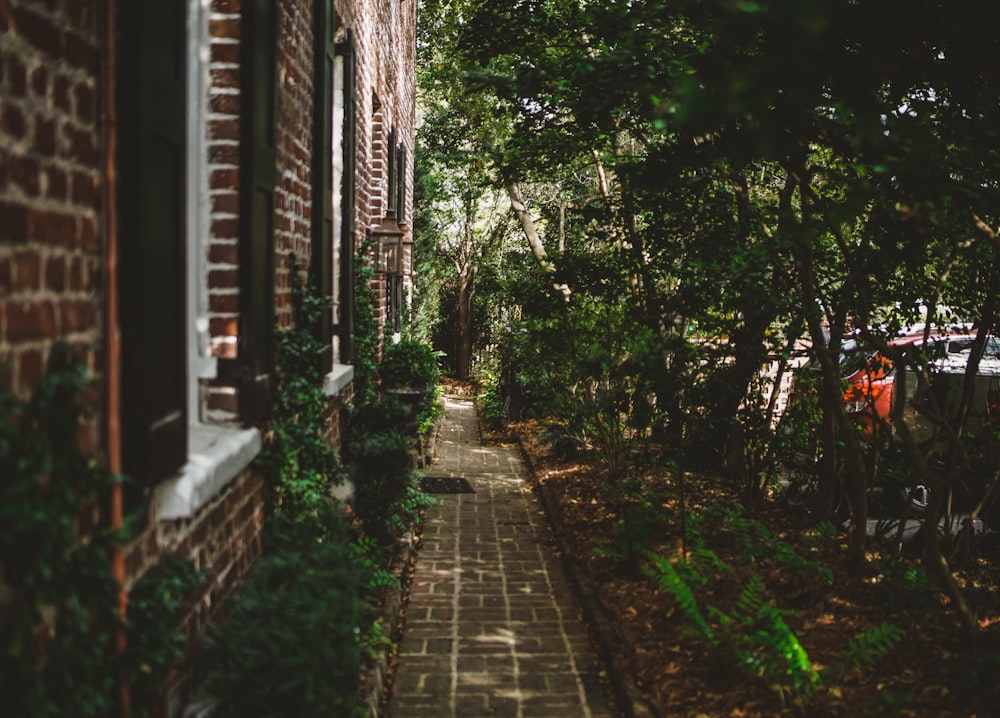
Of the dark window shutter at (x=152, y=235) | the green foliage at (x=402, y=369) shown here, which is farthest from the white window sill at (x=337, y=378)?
the green foliage at (x=402, y=369)

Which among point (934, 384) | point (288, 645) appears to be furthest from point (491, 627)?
point (934, 384)

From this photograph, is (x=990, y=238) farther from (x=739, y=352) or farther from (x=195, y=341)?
(x=195, y=341)

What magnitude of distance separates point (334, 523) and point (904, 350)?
403 centimetres

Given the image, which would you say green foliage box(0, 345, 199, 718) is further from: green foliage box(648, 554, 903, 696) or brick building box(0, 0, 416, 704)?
green foliage box(648, 554, 903, 696)

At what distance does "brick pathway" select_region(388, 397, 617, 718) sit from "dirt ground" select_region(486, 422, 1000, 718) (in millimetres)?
295

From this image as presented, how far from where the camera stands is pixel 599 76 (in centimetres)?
409

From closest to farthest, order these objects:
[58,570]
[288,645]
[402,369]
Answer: [58,570] < [288,645] < [402,369]

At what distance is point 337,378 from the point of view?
543 centimetres

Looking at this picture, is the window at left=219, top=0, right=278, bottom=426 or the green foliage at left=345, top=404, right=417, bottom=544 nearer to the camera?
the window at left=219, top=0, right=278, bottom=426

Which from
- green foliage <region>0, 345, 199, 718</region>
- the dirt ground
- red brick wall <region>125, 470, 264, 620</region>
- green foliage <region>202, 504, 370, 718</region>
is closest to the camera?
green foliage <region>0, 345, 199, 718</region>

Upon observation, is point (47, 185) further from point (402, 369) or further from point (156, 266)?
point (402, 369)

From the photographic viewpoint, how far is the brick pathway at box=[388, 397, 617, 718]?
443 centimetres

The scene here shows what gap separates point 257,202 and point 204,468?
119 cm

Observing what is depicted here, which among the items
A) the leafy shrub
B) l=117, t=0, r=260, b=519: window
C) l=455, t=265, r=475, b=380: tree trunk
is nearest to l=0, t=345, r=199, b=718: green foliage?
l=117, t=0, r=260, b=519: window
